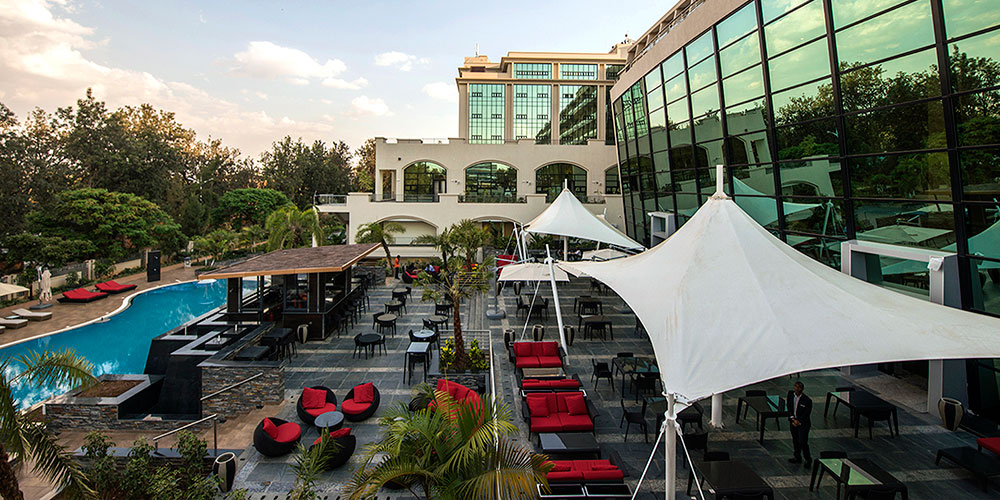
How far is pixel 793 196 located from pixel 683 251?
733 cm

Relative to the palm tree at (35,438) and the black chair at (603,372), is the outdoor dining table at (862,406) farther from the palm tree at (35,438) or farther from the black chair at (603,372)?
the palm tree at (35,438)

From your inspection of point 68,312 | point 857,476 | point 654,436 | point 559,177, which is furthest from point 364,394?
point 559,177

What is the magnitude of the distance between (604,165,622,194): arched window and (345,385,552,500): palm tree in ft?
104

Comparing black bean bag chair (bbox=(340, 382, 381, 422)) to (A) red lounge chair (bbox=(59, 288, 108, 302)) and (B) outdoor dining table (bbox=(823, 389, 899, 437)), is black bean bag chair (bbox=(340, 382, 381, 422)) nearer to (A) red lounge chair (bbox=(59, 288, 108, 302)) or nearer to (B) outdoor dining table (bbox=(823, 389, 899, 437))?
(B) outdoor dining table (bbox=(823, 389, 899, 437))

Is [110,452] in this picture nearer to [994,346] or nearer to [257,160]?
[994,346]

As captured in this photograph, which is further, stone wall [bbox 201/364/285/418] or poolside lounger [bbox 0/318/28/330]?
poolside lounger [bbox 0/318/28/330]

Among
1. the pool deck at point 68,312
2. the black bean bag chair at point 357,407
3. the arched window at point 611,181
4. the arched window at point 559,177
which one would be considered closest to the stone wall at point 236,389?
the black bean bag chair at point 357,407

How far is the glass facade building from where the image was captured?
7977mm

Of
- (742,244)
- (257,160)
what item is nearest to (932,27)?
(742,244)

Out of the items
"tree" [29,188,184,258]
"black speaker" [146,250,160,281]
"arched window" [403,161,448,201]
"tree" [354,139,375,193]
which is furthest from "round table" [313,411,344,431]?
"tree" [354,139,375,193]

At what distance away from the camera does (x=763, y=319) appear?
18.0ft

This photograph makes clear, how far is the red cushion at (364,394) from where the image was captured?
9016 millimetres

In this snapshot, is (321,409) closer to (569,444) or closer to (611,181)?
(569,444)

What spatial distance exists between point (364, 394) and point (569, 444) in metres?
4.32
